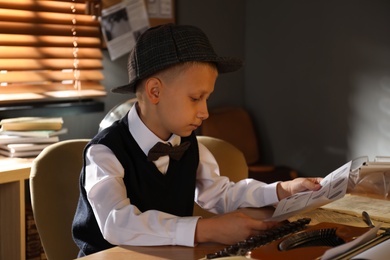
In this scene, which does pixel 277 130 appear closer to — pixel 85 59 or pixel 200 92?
pixel 85 59

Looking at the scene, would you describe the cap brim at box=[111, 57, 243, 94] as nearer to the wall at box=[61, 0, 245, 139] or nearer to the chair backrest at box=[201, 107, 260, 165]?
the wall at box=[61, 0, 245, 139]

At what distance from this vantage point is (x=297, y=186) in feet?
5.26

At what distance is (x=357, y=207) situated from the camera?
1.58 metres

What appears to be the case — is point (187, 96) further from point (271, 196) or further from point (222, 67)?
point (271, 196)

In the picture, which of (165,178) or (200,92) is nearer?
(200,92)

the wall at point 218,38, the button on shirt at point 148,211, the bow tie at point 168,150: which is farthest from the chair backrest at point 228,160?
the wall at point 218,38

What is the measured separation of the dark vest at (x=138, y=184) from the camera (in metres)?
1.55

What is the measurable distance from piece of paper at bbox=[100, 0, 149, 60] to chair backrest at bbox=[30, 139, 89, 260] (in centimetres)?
173

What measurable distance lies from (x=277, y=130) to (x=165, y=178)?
8.94 ft

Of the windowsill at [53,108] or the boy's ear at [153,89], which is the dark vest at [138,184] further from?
the windowsill at [53,108]

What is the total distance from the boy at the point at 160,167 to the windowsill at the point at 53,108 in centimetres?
152

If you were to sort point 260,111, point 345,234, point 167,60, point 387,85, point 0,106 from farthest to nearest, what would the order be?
1. point 260,111
2. point 387,85
3. point 0,106
4. point 167,60
5. point 345,234

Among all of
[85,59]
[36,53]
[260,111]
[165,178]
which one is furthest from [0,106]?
[260,111]

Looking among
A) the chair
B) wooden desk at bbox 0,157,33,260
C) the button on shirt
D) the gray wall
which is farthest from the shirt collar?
the chair
